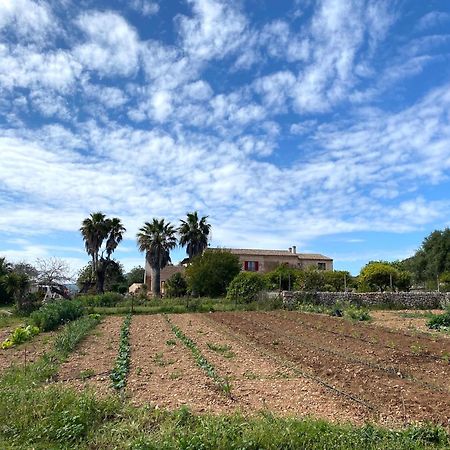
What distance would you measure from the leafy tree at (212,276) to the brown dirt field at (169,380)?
78.6ft

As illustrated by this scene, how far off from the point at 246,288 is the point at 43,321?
1540 cm

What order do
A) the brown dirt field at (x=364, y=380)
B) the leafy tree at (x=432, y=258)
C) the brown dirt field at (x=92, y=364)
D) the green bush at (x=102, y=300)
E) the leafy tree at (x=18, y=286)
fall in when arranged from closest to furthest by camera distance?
the brown dirt field at (x=364, y=380), the brown dirt field at (x=92, y=364), the leafy tree at (x=18, y=286), the green bush at (x=102, y=300), the leafy tree at (x=432, y=258)

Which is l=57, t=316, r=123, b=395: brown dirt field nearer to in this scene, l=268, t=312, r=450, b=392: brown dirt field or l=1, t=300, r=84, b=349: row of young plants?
l=1, t=300, r=84, b=349: row of young plants

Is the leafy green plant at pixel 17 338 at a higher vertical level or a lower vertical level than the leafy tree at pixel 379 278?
lower

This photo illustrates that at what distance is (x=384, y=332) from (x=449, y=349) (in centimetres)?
379

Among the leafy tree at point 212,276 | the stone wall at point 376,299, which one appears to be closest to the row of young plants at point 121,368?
the stone wall at point 376,299

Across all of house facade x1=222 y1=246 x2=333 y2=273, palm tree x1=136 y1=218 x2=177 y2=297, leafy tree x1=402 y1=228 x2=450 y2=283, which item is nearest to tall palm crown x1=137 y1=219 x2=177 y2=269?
palm tree x1=136 y1=218 x2=177 y2=297

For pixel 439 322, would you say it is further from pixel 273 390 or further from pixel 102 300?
pixel 102 300

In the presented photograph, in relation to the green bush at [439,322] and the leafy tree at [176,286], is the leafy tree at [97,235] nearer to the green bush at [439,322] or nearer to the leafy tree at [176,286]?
the leafy tree at [176,286]

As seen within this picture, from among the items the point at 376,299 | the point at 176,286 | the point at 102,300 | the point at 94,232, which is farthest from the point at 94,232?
the point at 376,299

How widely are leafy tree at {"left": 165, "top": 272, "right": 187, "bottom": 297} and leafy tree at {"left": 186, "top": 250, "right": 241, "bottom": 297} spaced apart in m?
5.86

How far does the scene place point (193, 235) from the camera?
159ft

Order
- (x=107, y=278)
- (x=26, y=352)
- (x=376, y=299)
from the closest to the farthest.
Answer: (x=26, y=352)
(x=376, y=299)
(x=107, y=278)

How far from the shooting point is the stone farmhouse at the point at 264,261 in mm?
57312
